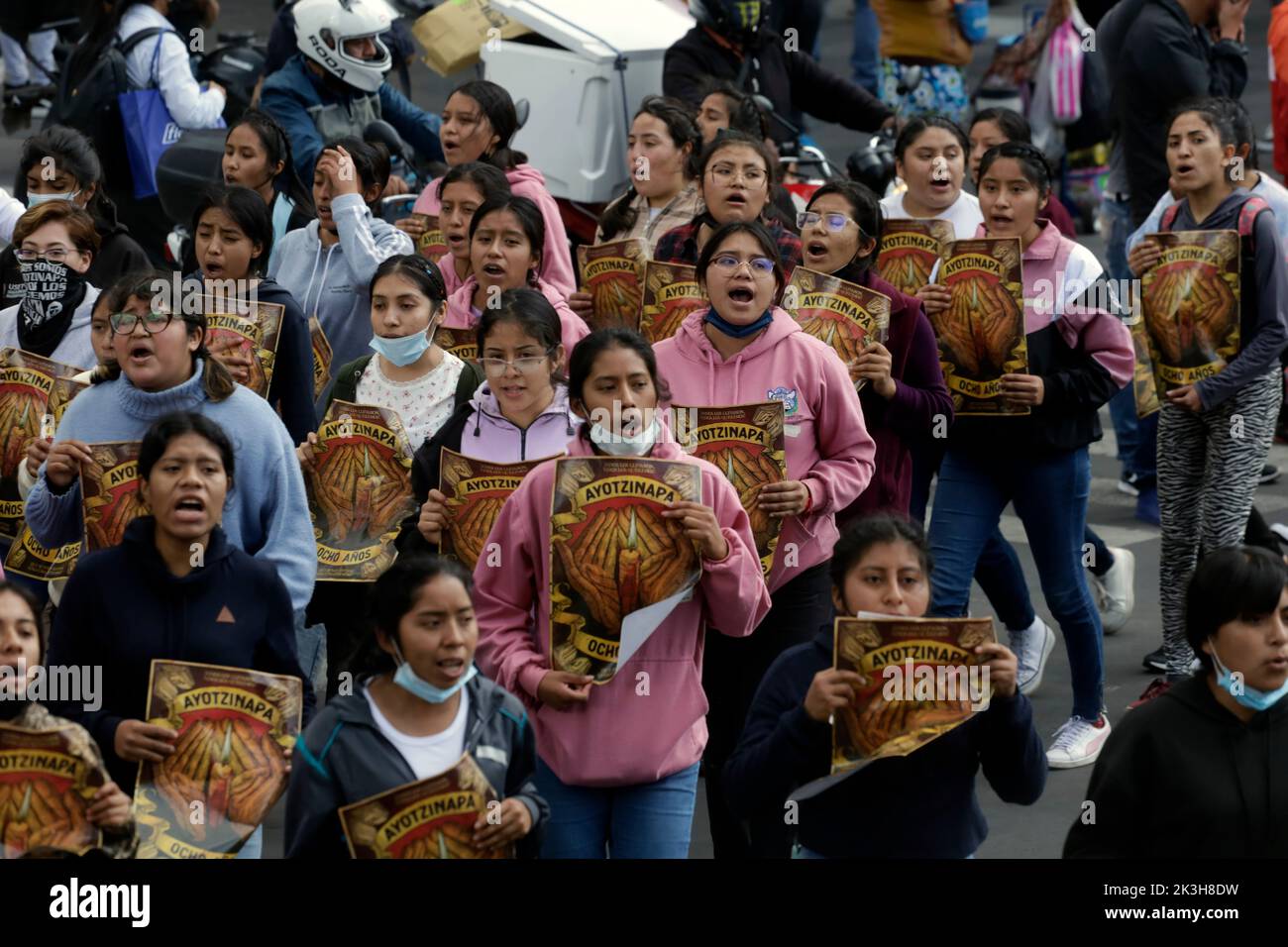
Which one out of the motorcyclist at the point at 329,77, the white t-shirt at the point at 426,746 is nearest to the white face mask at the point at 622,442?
the white t-shirt at the point at 426,746

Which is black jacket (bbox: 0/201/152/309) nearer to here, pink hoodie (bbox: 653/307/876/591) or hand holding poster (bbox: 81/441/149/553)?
hand holding poster (bbox: 81/441/149/553)

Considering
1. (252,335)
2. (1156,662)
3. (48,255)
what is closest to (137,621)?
(252,335)

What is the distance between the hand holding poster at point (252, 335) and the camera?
6.71 meters

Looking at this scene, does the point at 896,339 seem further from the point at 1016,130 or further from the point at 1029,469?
the point at 1016,130

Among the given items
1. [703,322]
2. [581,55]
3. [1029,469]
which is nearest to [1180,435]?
[1029,469]

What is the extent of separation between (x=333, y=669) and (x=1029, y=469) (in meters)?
2.43

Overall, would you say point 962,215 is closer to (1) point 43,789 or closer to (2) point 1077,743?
(2) point 1077,743

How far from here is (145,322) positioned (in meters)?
5.70

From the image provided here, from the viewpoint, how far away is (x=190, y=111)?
10398 millimetres

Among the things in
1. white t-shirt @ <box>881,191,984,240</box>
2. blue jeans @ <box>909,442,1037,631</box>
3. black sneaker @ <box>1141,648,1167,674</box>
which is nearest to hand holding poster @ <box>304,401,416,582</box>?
blue jeans @ <box>909,442,1037,631</box>

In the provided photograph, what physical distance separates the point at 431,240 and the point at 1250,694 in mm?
4912

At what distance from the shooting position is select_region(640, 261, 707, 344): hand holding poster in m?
7.23

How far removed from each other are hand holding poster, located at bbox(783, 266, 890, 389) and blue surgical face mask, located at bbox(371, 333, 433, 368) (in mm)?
1193

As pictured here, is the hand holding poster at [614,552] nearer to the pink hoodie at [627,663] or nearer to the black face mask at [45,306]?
the pink hoodie at [627,663]
